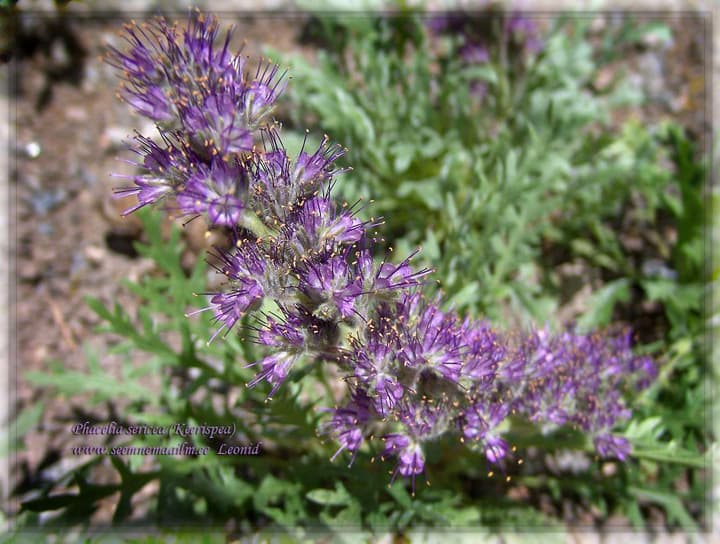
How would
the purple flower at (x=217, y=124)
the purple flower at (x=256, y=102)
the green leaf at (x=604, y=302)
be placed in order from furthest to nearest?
the green leaf at (x=604, y=302) → the purple flower at (x=256, y=102) → the purple flower at (x=217, y=124)

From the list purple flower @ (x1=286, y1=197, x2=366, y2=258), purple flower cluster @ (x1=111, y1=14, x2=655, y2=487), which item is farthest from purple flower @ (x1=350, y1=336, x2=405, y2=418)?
purple flower @ (x1=286, y1=197, x2=366, y2=258)

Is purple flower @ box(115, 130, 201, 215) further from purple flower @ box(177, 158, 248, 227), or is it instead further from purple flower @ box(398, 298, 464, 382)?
purple flower @ box(398, 298, 464, 382)

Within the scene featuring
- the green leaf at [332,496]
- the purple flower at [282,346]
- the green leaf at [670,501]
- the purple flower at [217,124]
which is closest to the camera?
the purple flower at [217,124]

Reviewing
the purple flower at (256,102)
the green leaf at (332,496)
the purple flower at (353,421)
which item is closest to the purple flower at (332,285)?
the purple flower at (353,421)

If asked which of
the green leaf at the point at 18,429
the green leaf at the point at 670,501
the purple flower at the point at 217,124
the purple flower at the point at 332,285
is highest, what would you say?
the purple flower at the point at 217,124

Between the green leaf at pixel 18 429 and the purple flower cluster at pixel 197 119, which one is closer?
the purple flower cluster at pixel 197 119

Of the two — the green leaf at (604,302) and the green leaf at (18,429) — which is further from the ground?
the green leaf at (604,302)

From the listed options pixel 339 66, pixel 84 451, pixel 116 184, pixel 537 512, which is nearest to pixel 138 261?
pixel 116 184

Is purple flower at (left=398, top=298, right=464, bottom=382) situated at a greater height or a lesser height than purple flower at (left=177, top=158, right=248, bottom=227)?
lesser

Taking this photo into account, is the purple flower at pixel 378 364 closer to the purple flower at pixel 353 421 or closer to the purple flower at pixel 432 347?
the purple flower at pixel 432 347
